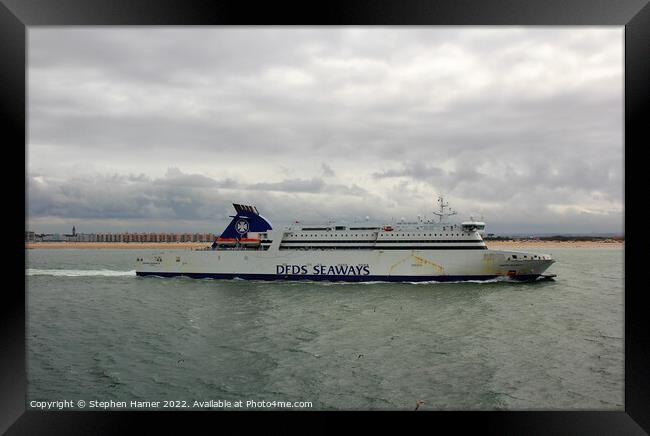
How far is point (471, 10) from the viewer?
151 inches

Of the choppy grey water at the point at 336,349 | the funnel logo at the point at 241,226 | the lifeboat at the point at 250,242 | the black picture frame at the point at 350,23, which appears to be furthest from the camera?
the funnel logo at the point at 241,226

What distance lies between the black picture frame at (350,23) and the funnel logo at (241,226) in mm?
18023

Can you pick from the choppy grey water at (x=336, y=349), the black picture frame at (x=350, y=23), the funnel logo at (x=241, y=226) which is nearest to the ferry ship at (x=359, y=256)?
the funnel logo at (x=241, y=226)

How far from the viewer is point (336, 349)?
8.35 metres

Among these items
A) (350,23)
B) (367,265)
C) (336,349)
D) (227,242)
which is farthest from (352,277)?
(350,23)

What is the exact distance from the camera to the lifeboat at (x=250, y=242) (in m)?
21.4

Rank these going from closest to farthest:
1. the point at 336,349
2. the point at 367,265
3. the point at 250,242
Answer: the point at 336,349
the point at 367,265
the point at 250,242

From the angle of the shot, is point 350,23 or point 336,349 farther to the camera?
point 336,349

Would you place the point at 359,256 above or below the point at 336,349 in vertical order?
above

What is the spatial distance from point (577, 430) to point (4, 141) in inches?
244

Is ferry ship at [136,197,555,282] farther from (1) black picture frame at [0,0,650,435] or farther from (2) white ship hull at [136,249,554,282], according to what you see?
(1) black picture frame at [0,0,650,435]

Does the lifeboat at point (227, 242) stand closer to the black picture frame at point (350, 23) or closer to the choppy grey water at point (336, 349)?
the choppy grey water at point (336, 349)

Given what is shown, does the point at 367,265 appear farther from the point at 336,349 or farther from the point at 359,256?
the point at 336,349

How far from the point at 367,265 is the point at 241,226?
25.3 ft
